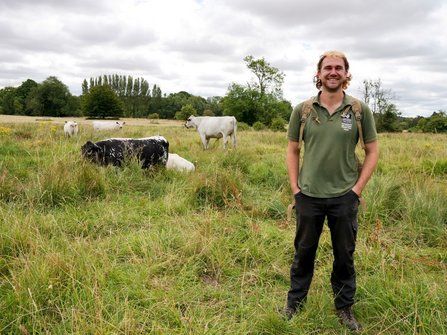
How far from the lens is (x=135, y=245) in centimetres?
327

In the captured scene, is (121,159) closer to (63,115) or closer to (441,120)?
(441,120)

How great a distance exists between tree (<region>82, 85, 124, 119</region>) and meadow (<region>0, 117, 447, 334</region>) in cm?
6017

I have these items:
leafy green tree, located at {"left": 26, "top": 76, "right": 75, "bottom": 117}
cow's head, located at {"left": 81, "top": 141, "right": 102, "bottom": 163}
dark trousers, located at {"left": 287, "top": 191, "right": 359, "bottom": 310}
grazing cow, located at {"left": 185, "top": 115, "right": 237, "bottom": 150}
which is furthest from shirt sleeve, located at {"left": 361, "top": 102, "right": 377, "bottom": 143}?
leafy green tree, located at {"left": 26, "top": 76, "right": 75, "bottom": 117}

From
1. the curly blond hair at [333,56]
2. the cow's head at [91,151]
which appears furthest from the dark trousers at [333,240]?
the cow's head at [91,151]

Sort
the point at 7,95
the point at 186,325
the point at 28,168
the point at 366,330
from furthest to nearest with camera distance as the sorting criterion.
→ the point at 7,95
the point at 28,168
the point at 366,330
the point at 186,325

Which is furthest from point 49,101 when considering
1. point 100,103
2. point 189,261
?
point 189,261

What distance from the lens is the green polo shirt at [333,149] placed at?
219cm

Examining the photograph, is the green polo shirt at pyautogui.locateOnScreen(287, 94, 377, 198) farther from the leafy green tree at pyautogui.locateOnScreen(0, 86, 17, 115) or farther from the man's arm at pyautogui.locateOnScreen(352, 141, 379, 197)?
the leafy green tree at pyautogui.locateOnScreen(0, 86, 17, 115)

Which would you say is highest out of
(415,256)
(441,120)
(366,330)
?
(441,120)

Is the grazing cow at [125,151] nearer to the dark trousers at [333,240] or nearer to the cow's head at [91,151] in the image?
the cow's head at [91,151]

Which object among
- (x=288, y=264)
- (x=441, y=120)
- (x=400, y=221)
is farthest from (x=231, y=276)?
(x=441, y=120)

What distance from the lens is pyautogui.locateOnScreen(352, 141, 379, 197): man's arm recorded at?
2201 millimetres

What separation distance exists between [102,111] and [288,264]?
64.2 meters

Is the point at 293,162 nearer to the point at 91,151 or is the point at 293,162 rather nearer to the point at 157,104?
the point at 91,151
